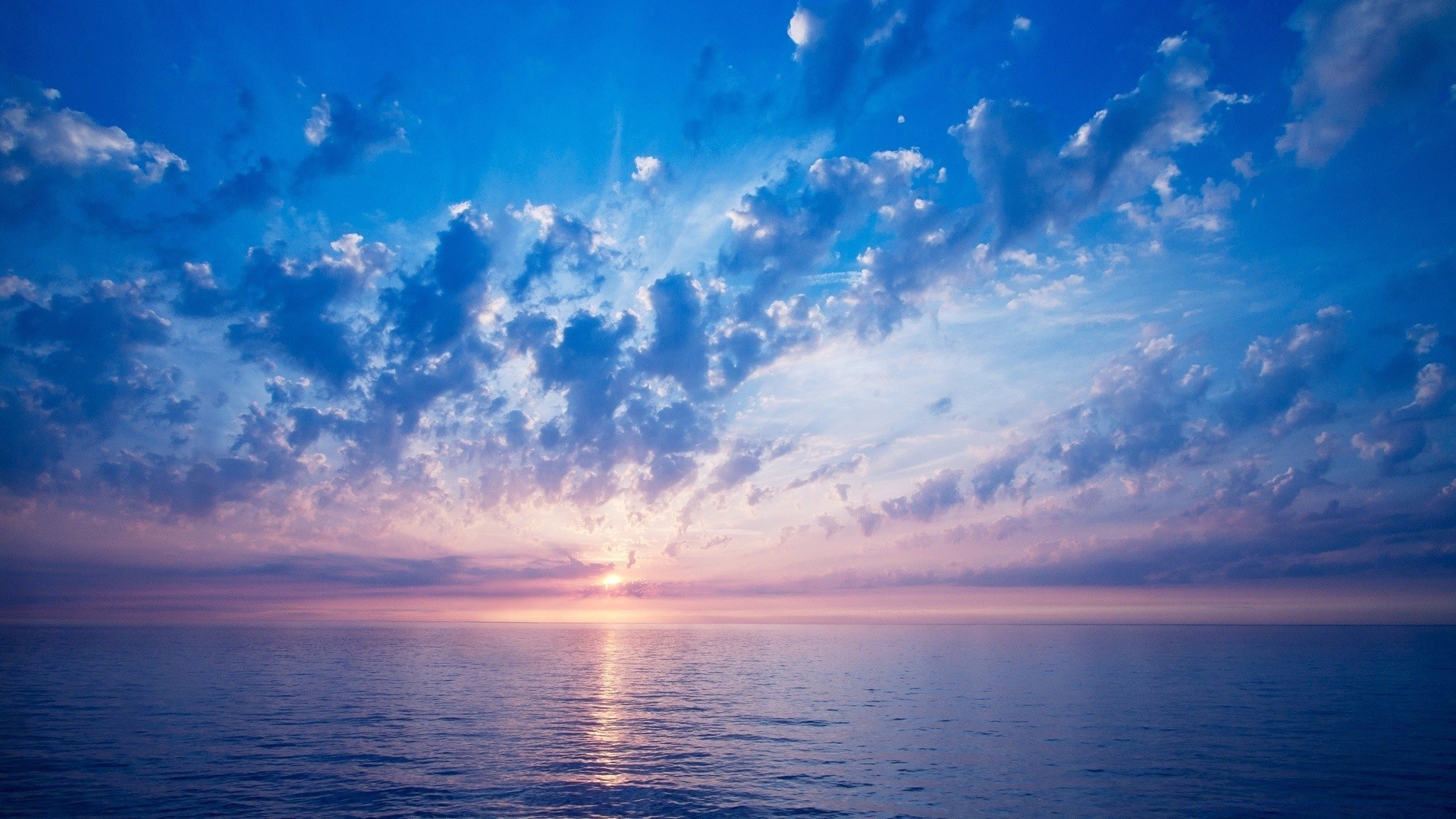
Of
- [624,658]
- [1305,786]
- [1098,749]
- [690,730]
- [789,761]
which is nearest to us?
[1305,786]

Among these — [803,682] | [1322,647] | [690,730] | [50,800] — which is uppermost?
[50,800]

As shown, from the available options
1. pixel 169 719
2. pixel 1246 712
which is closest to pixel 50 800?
pixel 169 719

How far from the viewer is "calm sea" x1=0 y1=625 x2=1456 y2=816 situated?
3344 centimetres

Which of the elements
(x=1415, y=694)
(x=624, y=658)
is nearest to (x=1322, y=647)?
(x=1415, y=694)

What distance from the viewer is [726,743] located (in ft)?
157

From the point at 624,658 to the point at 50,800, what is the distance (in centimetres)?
11232

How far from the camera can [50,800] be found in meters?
32.6

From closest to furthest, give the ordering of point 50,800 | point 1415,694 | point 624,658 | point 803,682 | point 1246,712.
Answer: point 50,800
point 1246,712
point 1415,694
point 803,682
point 624,658

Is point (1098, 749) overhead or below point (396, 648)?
overhead

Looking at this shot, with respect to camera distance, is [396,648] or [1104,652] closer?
[1104,652]

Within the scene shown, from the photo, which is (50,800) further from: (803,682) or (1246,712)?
(1246,712)

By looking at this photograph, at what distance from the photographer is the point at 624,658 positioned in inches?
5492

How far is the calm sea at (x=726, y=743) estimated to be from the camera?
3344cm

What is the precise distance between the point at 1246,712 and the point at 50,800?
82451mm
